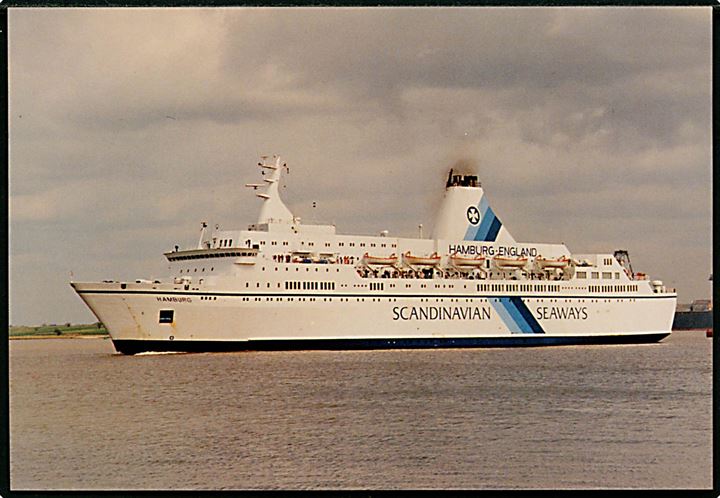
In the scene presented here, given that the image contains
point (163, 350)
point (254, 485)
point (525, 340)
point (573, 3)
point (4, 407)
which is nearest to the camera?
point (573, 3)

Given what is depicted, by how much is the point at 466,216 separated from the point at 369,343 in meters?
7.22

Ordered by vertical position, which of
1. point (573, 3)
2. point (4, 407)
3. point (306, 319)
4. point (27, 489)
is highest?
point (306, 319)

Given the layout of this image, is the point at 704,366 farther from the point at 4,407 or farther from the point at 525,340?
the point at 4,407

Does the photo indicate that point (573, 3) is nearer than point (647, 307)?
Yes

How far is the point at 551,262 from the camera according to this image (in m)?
35.6

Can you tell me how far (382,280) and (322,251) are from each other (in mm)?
1974

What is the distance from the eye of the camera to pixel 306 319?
2884 centimetres

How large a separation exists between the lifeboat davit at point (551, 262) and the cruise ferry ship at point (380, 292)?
2.6 inches

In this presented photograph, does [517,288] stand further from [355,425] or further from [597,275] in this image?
[355,425]

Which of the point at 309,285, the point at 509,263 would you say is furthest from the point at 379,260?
the point at 509,263

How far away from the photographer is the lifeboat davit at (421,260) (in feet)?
106

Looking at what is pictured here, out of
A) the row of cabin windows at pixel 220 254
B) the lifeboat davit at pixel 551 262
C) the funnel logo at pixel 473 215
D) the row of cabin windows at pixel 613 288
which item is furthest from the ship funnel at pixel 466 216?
the row of cabin windows at pixel 220 254

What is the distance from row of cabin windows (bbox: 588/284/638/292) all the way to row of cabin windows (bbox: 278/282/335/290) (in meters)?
10.5

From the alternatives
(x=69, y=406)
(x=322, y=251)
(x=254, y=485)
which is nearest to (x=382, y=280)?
(x=322, y=251)
